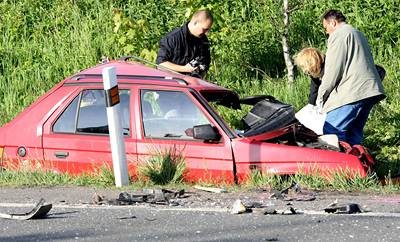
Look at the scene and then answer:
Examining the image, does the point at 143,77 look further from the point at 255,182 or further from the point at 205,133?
the point at 255,182

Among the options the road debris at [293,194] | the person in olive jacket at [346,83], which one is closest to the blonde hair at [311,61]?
the person in olive jacket at [346,83]

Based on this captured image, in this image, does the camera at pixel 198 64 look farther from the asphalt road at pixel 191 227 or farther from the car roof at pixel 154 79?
the asphalt road at pixel 191 227

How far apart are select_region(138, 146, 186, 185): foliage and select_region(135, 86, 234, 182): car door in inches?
2.1

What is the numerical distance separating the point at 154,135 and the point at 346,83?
102 inches

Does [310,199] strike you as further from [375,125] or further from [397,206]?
[375,125]

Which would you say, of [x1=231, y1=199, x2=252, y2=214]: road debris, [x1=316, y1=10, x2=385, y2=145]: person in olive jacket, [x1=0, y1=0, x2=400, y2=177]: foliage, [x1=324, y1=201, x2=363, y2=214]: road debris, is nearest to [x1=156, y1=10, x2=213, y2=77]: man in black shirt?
[x1=316, y1=10, x2=385, y2=145]: person in olive jacket

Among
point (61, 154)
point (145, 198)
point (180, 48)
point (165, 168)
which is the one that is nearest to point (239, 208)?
point (145, 198)

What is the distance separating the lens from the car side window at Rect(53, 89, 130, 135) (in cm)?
1176

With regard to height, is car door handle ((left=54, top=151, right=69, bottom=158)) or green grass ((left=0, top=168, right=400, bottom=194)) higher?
car door handle ((left=54, top=151, right=69, bottom=158))

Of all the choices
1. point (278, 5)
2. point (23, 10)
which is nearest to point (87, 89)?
point (278, 5)

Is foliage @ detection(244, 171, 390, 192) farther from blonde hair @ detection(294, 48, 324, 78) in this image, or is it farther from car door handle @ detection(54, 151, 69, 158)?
blonde hair @ detection(294, 48, 324, 78)

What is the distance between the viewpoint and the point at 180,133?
11547 millimetres

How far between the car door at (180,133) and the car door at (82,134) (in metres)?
0.18

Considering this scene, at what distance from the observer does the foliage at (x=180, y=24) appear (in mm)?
16531
